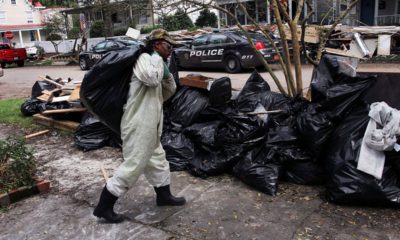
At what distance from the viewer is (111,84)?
3473mm

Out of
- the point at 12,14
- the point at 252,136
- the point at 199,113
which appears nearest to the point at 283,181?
the point at 252,136

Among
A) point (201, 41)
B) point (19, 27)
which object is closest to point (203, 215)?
point (201, 41)

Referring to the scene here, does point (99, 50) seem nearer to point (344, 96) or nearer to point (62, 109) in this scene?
point (62, 109)

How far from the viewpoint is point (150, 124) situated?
3.32m

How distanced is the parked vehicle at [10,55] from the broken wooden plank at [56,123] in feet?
68.7

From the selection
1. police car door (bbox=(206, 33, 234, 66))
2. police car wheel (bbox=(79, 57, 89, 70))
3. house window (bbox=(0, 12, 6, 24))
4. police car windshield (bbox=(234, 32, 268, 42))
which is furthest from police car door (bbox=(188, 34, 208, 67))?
house window (bbox=(0, 12, 6, 24))

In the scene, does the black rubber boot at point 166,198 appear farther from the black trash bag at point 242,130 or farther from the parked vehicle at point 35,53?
the parked vehicle at point 35,53

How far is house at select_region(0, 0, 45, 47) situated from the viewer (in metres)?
51.3

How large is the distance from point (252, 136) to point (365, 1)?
2123cm

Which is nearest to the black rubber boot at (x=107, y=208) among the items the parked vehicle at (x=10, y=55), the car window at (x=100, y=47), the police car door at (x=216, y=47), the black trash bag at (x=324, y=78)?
the black trash bag at (x=324, y=78)

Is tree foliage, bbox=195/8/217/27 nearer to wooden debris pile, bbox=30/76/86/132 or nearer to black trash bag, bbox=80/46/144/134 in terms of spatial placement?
wooden debris pile, bbox=30/76/86/132

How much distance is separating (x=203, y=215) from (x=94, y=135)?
2.67 metres

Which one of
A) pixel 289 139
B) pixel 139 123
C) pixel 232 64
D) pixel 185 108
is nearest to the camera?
pixel 139 123

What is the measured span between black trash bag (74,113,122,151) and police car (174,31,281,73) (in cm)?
801
